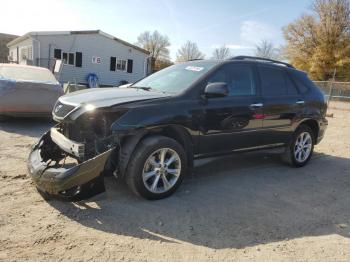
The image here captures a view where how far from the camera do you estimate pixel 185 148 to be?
4555 millimetres

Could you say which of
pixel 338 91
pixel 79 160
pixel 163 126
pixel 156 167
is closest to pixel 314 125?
pixel 163 126

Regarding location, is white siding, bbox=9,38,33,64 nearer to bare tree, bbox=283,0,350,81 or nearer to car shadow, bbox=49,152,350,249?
car shadow, bbox=49,152,350,249

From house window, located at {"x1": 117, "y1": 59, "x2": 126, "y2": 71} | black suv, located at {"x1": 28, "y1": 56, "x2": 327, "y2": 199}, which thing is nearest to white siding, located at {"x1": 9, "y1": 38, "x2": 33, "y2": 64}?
house window, located at {"x1": 117, "y1": 59, "x2": 126, "y2": 71}

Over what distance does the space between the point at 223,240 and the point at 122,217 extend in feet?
3.65

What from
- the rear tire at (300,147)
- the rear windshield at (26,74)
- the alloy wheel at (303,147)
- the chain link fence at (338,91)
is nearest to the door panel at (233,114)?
the rear tire at (300,147)

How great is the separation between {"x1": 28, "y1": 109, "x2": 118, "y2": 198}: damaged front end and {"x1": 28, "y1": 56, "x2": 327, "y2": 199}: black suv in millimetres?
11

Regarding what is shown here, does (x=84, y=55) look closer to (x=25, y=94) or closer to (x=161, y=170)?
(x=25, y=94)

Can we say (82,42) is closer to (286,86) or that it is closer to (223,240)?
(286,86)

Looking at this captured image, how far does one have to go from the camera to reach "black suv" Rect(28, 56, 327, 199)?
12.7ft

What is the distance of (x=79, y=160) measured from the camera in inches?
152

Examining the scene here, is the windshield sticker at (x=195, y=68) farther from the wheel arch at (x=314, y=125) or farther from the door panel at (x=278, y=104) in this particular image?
the wheel arch at (x=314, y=125)

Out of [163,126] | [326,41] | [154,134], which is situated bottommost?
[154,134]

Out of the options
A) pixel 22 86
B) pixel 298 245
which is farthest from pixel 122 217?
pixel 22 86

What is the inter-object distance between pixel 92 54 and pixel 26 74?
1717 cm
